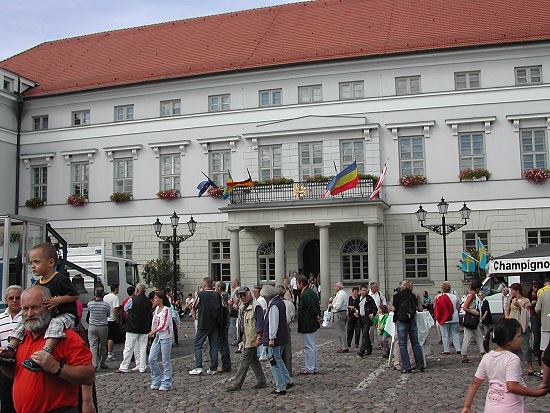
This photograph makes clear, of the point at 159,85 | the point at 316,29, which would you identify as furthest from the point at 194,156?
the point at 316,29

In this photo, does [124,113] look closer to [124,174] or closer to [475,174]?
[124,174]

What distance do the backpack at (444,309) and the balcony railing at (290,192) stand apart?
14747mm

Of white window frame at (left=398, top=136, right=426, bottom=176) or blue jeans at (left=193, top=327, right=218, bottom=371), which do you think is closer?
blue jeans at (left=193, top=327, right=218, bottom=371)

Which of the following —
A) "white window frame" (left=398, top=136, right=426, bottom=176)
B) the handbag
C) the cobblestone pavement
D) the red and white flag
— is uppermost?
"white window frame" (left=398, top=136, right=426, bottom=176)

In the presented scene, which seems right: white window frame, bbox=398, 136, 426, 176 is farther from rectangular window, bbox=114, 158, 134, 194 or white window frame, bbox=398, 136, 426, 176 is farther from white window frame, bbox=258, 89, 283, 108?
rectangular window, bbox=114, 158, 134, 194

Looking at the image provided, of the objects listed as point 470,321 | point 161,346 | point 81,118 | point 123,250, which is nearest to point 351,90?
point 123,250

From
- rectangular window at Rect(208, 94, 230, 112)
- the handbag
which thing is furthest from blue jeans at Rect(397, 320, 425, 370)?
rectangular window at Rect(208, 94, 230, 112)

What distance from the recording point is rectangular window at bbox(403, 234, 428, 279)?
103 ft

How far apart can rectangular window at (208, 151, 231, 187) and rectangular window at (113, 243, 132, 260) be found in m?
5.96

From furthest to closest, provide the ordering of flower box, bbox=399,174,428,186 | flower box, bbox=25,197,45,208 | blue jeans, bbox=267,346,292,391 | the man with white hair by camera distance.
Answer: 1. flower box, bbox=25,197,45,208
2. flower box, bbox=399,174,428,186
3. the man with white hair
4. blue jeans, bbox=267,346,292,391

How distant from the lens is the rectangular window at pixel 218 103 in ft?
113

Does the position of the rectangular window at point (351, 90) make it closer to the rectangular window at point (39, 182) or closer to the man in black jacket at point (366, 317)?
the rectangular window at point (39, 182)

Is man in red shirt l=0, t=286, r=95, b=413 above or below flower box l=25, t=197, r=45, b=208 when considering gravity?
below

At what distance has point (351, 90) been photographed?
107 ft
